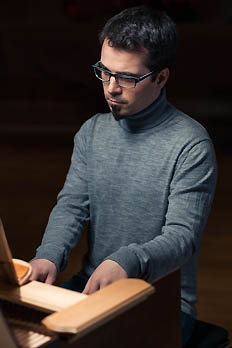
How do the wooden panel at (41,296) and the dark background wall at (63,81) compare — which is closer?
the wooden panel at (41,296)

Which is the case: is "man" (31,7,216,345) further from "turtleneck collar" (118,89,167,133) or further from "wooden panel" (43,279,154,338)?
"wooden panel" (43,279,154,338)

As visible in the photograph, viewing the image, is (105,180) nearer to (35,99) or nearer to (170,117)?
(170,117)

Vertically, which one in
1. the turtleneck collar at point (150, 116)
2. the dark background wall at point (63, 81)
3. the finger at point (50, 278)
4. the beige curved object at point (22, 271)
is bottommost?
the dark background wall at point (63, 81)

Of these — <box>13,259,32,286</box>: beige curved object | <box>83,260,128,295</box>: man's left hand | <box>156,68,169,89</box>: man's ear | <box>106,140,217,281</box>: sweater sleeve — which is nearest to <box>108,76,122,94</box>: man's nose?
<box>156,68,169,89</box>: man's ear

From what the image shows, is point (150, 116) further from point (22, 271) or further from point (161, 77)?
point (22, 271)

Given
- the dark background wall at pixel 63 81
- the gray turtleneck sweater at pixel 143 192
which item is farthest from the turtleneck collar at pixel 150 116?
the dark background wall at pixel 63 81

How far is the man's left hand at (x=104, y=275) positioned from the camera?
152 cm

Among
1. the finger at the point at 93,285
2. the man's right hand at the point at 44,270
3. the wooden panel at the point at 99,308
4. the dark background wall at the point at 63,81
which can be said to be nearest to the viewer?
the wooden panel at the point at 99,308

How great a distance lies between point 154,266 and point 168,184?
27cm

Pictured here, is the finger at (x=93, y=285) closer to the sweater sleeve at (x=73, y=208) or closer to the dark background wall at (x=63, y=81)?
the sweater sleeve at (x=73, y=208)

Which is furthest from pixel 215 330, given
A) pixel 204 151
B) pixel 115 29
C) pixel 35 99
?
pixel 35 99

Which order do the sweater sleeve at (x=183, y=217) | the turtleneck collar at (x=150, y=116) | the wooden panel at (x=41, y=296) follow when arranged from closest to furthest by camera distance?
the wooden panel at (x=41, y=296), the sweater sleeve at (x=183, y=217), the turtleneck collar at (x=150, y=116)

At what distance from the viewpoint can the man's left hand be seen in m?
1.52

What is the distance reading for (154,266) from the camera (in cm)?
164
